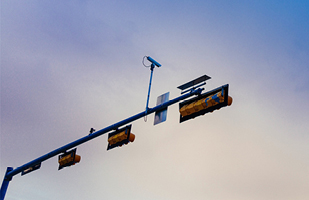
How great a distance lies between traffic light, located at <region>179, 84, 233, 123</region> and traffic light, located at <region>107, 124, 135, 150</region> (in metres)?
2.31

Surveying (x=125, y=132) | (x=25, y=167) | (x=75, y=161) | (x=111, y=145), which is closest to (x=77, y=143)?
(x=75, y=161)

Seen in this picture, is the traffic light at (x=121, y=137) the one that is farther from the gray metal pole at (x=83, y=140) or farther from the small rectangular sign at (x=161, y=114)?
the small rectangular sign at (x=161, y=114)

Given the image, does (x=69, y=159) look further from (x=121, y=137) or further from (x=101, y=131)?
(x=121, y=137)

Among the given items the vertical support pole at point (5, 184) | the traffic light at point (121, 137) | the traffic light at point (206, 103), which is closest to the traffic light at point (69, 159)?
the traffic light at point (121, 137)

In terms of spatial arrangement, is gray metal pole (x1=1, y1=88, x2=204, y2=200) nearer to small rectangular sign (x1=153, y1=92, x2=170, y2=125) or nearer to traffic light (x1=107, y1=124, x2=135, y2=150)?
small rectangular sign (x1=153, y1=92, x2=170, y2=125)

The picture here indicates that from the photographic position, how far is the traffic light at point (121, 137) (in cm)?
999

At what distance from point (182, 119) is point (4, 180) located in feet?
36.7

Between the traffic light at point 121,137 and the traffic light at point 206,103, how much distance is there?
2314 millimetres

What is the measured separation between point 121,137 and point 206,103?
3674 millimetres

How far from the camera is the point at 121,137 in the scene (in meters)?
10.1

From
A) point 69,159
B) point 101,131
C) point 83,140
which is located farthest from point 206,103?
point 69,159

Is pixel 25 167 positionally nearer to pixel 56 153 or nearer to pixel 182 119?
pixel 56 153

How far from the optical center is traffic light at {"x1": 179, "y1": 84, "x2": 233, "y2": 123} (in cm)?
755

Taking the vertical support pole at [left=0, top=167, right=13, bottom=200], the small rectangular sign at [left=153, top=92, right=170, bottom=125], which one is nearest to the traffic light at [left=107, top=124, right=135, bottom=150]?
the small rectangular sign at [left=153, top=92, right=170, bottom=125]
